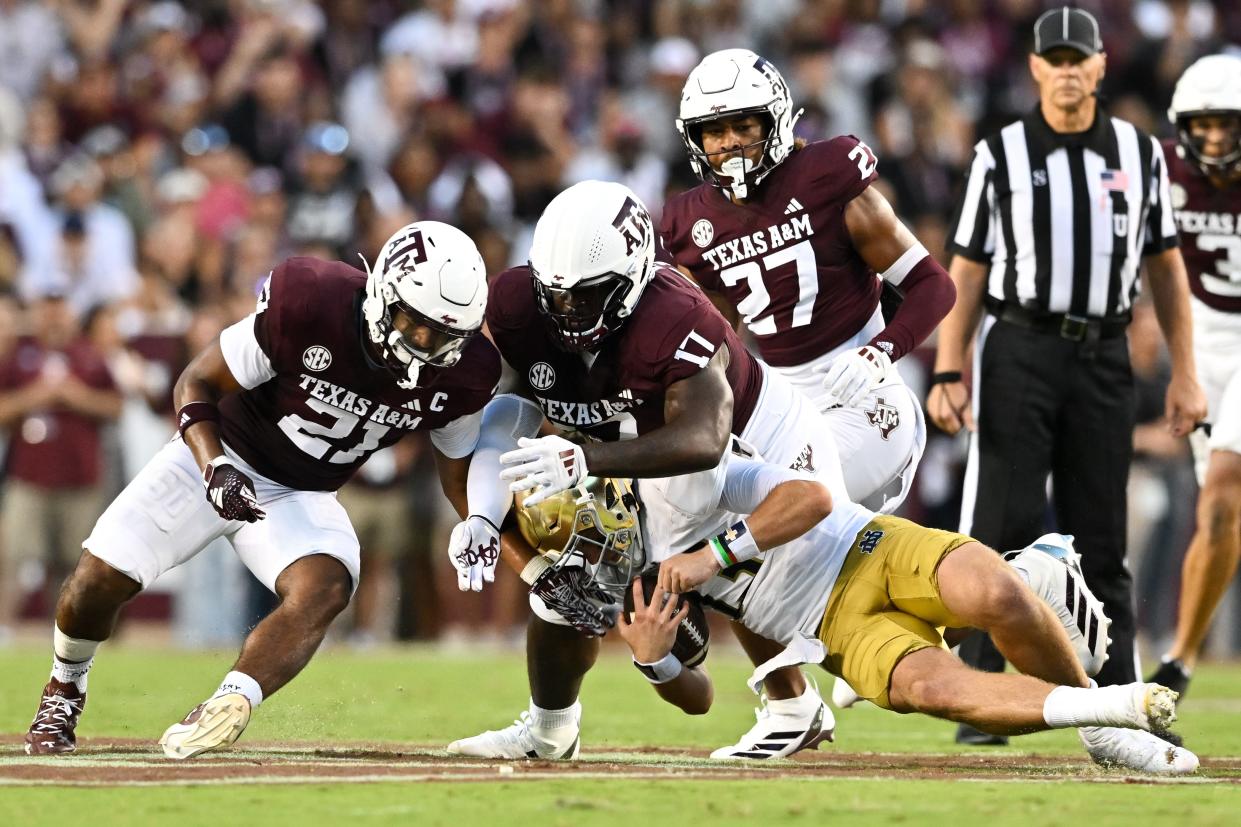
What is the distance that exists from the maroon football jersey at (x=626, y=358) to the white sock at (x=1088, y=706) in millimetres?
1345

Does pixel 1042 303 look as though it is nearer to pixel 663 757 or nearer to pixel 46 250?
pixel 663 757

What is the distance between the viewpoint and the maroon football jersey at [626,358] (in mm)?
A: 5535

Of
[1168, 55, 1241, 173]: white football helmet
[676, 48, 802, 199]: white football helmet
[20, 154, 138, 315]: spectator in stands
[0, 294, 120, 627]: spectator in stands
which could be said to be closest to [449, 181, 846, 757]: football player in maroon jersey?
[676, 48, 802, 199]: white football helmet

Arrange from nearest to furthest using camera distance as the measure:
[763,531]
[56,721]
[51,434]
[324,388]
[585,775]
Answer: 1. [585,775]
2. [763,531]
3. [56,721]
4. [324,388]
5. [51,434]

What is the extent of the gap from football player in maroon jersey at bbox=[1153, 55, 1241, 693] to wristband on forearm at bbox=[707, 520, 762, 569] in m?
2.68

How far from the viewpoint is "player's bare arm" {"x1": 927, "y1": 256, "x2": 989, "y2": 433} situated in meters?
7.03

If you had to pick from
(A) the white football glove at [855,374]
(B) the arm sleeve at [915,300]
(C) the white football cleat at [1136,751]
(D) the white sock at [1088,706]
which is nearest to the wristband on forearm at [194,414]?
(A) the white football glove at [855,374]

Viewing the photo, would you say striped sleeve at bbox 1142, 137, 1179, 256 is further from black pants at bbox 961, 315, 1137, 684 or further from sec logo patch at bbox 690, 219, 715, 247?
sec logo patch at bbox 690, 219, 715, 247

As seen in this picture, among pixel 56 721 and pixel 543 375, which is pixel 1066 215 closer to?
pixel 543 375

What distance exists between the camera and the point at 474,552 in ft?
18.2

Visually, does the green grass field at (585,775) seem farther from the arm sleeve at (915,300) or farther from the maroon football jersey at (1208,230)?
the maroon football jersey at (1208,230)

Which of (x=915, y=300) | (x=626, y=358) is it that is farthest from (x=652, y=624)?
A: (x=915, y=300)

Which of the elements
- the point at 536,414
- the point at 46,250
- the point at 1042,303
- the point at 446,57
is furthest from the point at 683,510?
the point at 446,57

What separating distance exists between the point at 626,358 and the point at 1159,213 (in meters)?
2.51
